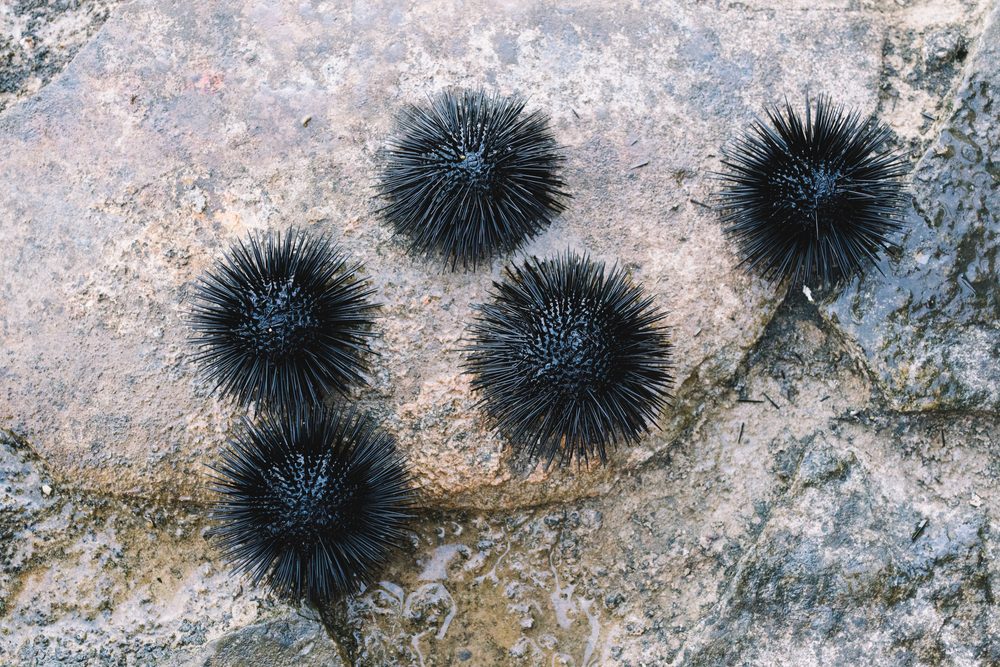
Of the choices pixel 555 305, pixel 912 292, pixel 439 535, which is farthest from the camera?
pixel 439 535

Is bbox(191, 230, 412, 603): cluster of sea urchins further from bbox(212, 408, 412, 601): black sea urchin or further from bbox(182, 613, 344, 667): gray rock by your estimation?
bbox(182, 613, 344, 667): gray rock

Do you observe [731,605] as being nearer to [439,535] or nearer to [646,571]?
[646,571]

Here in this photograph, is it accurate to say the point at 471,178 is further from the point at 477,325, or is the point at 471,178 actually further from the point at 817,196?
the point at 817,196

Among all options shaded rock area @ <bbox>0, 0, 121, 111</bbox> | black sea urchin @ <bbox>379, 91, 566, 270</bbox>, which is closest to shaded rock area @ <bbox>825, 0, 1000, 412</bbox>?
black sea urchin @ <bbox>379, 91, 566, 270</bbox>

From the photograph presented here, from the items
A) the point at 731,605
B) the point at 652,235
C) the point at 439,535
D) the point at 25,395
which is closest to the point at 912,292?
the point at 652,235

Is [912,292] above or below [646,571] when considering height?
above

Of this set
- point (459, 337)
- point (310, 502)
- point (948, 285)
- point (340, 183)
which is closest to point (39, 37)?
point (340, 183)

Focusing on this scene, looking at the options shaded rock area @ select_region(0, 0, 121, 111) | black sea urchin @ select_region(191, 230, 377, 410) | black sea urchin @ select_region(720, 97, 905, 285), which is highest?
black sea urchin @ select_region(720, 97, 905, 285)
